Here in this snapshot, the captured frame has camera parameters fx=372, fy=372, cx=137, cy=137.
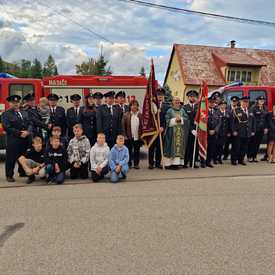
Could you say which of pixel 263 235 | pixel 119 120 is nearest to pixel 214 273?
pixel 263 235

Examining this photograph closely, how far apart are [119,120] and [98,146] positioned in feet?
5.05

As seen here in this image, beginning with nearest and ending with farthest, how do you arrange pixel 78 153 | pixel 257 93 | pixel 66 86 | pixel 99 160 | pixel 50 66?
pixel 99 160 → pixel 78 153 → pixel 66 86 → pixel 257 93 → pixel 50 66

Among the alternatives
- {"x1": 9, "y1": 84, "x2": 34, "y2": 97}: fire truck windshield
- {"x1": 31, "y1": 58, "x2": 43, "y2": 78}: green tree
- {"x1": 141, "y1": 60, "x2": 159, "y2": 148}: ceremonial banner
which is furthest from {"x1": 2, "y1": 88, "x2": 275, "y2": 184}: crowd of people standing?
{"x1": 31, "y1": 58, "x2": 43, "y2": 78}: green tree

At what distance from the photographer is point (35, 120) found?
878 centimetres

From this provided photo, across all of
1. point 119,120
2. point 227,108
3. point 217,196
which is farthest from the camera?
point 227,108

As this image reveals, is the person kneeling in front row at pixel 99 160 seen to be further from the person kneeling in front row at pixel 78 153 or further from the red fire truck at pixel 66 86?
the red fire truck at pixel 66 86

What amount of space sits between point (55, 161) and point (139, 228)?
3.61 m

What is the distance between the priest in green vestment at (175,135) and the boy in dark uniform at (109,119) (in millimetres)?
1256

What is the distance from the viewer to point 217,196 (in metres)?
6.52

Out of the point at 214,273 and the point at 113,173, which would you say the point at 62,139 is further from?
the point at 214,273

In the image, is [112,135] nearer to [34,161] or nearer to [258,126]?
[34,161]

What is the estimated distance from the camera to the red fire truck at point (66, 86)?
10.5 metres

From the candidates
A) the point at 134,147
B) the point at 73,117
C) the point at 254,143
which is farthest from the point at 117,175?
the point at 254,143

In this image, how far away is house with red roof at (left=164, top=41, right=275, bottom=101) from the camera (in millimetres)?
36031
